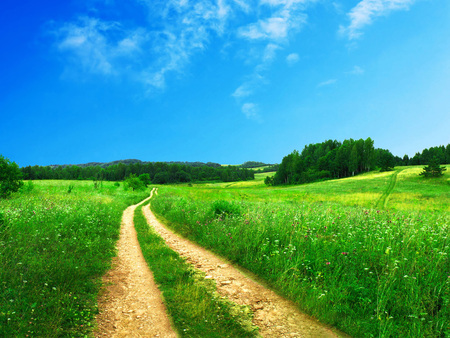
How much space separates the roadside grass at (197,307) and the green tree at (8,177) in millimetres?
25181

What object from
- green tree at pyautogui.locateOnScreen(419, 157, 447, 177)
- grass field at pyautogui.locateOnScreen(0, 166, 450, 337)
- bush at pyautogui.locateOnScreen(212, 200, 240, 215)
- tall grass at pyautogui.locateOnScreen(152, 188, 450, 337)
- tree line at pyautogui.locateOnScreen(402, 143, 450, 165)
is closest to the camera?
grass field at pyautogui.locateOnScreen(0, 166, 450, 337)

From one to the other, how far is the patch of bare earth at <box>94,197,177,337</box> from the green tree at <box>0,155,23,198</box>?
23.6m

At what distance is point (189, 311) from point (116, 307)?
1.73 m

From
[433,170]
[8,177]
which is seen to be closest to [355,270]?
[8,177]

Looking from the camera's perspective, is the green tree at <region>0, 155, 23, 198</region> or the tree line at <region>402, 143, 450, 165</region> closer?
the green tree at <region>0, 155, 23, 198</region>

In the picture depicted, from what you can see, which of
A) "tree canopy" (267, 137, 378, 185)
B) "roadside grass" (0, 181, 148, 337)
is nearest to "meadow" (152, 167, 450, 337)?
"roadside grass" (0, 181, 148, 337)

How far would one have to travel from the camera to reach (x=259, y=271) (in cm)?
645

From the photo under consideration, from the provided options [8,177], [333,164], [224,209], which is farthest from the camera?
[333,164]

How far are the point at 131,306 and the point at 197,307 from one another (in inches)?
61.8

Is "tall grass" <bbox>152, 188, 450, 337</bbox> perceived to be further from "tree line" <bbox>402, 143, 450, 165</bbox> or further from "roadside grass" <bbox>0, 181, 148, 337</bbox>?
"tree line" <bbox>402, 143, 450, 165</bbox>

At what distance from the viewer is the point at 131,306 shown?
4965 mm

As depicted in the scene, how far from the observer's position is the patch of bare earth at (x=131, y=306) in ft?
13.4

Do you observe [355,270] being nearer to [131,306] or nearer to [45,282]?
[131,306]

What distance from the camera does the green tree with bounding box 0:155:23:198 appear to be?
886 inches
